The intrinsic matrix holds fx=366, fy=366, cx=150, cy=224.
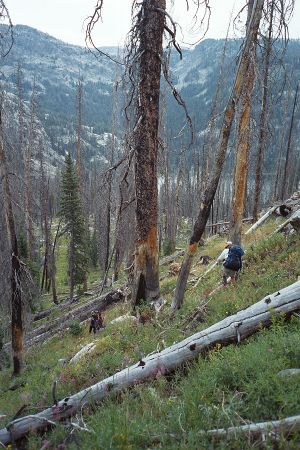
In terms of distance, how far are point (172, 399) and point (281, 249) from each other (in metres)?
6.69

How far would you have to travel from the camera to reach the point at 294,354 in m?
3.80

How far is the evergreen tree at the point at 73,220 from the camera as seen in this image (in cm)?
2736

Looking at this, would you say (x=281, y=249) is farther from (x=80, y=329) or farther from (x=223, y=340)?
(x=80, y=329)

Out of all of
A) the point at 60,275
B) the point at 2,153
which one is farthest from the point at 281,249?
the point at 60,275

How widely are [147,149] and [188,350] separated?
428 centimetres

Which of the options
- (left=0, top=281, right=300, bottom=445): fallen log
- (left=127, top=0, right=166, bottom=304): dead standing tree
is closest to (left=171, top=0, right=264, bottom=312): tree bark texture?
(left=127, top=0, right=166, bottom=304): dead standing tree

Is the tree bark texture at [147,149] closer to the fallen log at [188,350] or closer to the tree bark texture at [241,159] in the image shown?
the fallen log at [188,350]

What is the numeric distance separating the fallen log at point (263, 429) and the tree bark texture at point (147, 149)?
5164 millimetres

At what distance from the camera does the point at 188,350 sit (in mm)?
4898

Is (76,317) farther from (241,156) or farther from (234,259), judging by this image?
(241,156)

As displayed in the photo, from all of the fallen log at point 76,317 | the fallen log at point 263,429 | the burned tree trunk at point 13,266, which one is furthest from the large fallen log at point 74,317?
the fallen log at point 263,429

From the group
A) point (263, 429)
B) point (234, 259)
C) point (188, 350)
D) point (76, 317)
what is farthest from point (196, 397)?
point (76, 317)

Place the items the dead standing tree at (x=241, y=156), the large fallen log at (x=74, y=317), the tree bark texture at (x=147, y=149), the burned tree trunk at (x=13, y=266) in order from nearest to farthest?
the tree bark texture at (x=147, y=149) → the dead standing tree at (x=241, y=156) → the burned tree trunk at (x=13, y=266) → the large fallen log at (x=74, y=317)

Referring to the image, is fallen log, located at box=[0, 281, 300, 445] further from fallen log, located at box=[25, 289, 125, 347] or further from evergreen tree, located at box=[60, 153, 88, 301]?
evergreen tree, located at box=[60, 153, 88, 301]
